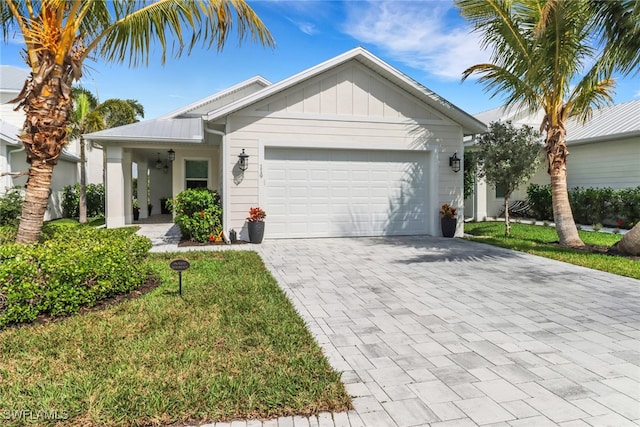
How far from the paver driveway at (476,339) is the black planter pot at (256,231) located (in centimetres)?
267

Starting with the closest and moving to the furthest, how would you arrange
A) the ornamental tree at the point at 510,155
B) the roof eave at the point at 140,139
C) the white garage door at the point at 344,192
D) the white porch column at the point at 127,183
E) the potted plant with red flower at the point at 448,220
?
the ornamental tree at the point at 510,155 → the white garage door at the point at 344,192 → the potted plant with red flower at the point at 448,220 → the roof eave at the point at 140,139 → the white porch column at the point at 127,183

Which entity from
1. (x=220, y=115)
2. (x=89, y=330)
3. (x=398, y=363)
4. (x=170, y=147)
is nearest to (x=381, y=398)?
(x=398, y=363)

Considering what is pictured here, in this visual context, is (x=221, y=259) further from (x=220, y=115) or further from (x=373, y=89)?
(x=373, y=89)

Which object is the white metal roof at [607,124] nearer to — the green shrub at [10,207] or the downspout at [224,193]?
the downspout at [224,193]

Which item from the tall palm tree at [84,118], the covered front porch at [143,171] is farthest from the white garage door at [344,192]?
the tall palm tree at [84,118]

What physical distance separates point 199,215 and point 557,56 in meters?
9.11

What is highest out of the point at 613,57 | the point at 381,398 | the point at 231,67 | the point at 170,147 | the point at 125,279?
the point at 231,67

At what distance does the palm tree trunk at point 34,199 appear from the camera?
5180 millimetres

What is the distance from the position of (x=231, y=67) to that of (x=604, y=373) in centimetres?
1069

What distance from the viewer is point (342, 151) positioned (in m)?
10.7

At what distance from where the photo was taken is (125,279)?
5102 millimetres

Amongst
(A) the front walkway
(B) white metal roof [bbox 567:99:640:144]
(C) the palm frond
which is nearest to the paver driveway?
(A) the front walkway

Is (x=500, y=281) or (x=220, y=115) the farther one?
(x=220, y=115)

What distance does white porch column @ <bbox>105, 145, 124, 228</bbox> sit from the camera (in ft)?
43.4
